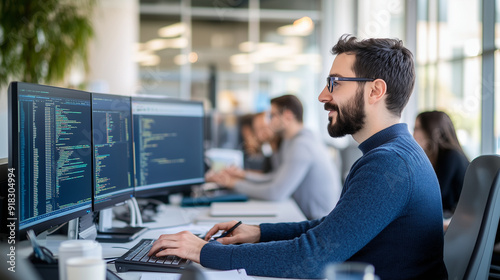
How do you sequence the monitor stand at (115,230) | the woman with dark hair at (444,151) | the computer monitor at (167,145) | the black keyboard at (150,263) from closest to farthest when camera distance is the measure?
the black keyboard at (150,263), the monitor stand at (115,230), the computer monitor at (167,145), the woman with dark hair at (444,151)

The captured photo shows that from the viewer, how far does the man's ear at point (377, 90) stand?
139 centimetres

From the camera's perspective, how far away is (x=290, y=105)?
327 centimetres

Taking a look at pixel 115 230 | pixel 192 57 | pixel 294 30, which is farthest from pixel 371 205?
pixel 294 30

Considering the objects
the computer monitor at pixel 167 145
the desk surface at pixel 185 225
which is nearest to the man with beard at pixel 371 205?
the desk surface at pixel 185 225

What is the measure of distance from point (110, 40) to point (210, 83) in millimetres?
1876

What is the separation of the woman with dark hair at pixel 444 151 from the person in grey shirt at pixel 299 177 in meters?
0.62

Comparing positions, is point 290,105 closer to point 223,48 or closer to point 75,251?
point 75,251

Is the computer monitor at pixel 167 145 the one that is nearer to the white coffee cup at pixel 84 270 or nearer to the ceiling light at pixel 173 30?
the white coffee cup at pixel 84 270

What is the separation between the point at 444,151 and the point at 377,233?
5.91 ft

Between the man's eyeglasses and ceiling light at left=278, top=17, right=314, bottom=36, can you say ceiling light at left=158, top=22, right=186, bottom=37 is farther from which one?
the man's eyeglasses

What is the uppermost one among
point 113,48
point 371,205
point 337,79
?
point 113,48

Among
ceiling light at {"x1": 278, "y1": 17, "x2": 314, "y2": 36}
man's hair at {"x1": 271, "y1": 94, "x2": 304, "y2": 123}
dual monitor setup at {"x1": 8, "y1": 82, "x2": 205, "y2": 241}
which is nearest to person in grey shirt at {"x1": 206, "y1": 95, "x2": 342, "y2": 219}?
man's hair at {"x1": 271, "y1": 94, "x2": 304, "y2": 123}

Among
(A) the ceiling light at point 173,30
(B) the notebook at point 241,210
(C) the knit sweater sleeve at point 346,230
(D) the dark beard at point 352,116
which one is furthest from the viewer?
(A) the ceiling light at point 173,30

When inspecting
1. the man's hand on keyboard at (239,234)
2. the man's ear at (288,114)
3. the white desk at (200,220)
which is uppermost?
the man's ear at (288,114)
